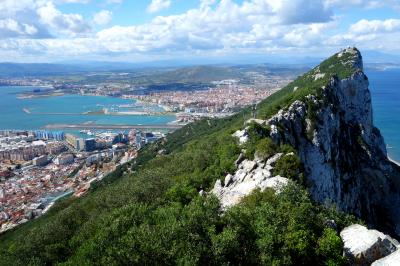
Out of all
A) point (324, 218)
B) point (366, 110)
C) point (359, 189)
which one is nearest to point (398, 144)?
point (366, 110)

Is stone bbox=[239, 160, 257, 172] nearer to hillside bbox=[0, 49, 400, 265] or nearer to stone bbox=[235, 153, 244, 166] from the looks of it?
hillside bbox=[0, 49, 400, 265]

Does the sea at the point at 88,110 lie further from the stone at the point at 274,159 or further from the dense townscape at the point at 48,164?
the stone at the point at 274,159

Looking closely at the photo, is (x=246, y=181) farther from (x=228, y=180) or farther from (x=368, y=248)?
(x=368, y=248)

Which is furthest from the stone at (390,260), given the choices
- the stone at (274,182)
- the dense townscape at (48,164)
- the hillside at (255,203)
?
the dense townscape at (48,164)

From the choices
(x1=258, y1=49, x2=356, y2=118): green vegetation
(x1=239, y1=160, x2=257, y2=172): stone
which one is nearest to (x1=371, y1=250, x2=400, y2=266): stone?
(x1=239, y1=160, x2=257, y2=172): stone

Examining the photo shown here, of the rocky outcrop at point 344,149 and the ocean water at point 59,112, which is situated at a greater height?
the rocky outcrop at point 344,149

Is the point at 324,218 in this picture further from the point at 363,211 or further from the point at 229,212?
the point at 363,211
